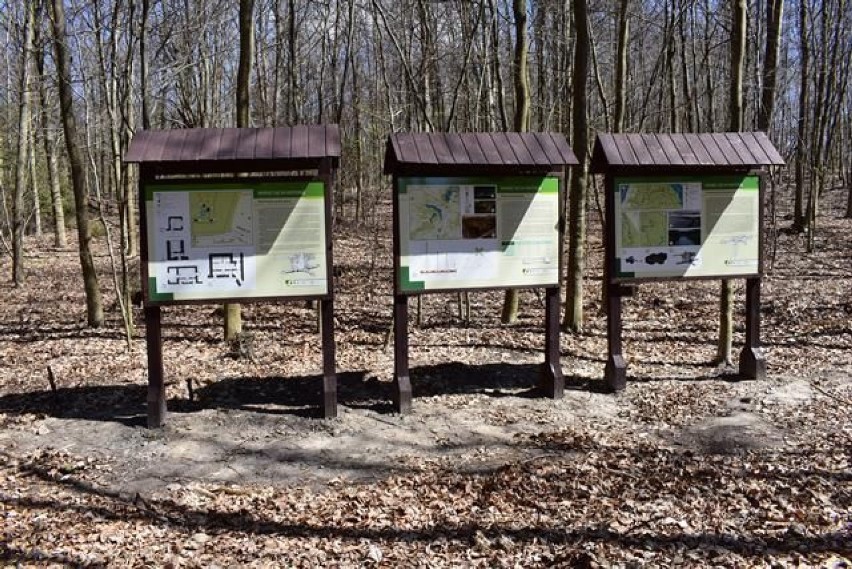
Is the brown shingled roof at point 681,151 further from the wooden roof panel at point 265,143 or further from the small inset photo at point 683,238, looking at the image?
the wooden roof panel at point 265,143

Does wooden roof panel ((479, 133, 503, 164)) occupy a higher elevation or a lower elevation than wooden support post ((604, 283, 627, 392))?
higher

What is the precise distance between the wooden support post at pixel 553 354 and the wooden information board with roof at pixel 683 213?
620 millimetres

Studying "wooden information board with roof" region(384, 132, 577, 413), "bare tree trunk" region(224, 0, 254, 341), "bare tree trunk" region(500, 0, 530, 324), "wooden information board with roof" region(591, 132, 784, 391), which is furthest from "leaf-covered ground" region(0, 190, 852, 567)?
"bare tree trunk" region(500, 0, 530, 324)

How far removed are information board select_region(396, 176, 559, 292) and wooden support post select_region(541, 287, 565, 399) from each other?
27cm

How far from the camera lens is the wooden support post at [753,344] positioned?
7.82m

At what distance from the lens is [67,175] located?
30875 mm

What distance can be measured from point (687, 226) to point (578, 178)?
2218 mm

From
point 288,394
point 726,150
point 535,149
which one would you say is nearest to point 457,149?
point 535,149

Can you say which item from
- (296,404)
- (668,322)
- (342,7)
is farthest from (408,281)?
(342,7)

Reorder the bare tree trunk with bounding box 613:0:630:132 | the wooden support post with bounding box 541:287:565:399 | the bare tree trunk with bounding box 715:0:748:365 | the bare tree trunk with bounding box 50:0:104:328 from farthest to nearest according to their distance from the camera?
the bare tree trunk with bounding box 613:0:630:132, the bare tree trunk with bounding box 50:0:104:328, the bare tree trunk with bounding box 715:0:748:365, the wooden support post with bounding box 541:287:565:399

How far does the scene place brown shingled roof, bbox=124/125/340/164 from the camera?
20.6 ft

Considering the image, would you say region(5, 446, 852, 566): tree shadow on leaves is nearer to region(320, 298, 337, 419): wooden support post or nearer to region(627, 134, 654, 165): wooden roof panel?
region(320, 298, 337, 419): wooden support post

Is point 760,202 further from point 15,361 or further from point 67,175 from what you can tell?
point 67,175

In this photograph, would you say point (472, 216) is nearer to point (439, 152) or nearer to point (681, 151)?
point (439, 152)
